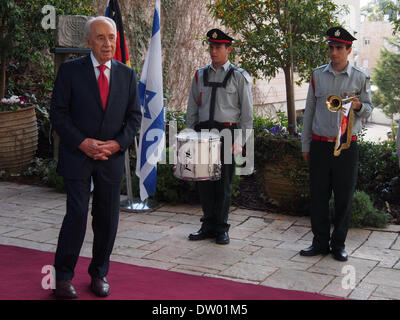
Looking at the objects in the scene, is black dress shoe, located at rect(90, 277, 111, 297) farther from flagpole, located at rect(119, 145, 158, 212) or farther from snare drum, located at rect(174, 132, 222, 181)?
flagpole, located at rect(119, 145, 158, 212)

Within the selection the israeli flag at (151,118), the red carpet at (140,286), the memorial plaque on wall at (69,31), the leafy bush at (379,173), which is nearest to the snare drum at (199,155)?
the red carpet at (140,286)

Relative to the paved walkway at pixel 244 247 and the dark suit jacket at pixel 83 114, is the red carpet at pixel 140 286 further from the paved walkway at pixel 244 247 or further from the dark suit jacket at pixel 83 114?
the dark suit jacket at pixel 83 114

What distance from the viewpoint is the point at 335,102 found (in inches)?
196

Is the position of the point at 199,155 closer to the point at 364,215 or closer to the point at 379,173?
the point at 364,215

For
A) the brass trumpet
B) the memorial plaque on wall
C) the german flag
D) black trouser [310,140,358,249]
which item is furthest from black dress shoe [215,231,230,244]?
the memorial plaque on wall

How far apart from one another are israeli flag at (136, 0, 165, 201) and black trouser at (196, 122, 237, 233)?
3.74 ft

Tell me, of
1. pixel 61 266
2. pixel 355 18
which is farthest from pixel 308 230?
pixel 355 18

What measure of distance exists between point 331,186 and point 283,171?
1.60m

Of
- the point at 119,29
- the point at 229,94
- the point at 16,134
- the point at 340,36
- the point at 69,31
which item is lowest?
the point at 16,134

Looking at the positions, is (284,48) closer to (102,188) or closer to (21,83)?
(102,188)

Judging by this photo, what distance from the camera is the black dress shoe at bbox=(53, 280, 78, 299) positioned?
4.04m

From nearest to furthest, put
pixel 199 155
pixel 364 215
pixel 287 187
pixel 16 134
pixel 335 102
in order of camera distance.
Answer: pixel 335 102
pixel 199 155
pixel 364 215
pixel 287 187
pixel 16 134

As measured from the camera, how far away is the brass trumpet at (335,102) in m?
4.93

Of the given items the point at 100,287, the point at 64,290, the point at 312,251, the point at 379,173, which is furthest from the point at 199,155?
the point at 379,173
